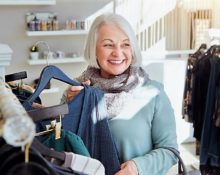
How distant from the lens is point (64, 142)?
785mm

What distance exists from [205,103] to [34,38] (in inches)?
55.8

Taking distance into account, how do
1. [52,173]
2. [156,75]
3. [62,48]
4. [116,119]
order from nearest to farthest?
[52,173]
[116,119]
[62,48]
[156,75]

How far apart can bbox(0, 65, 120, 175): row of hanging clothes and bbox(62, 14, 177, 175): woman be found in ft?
0.52

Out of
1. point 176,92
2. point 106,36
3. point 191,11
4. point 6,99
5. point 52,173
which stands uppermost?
point 191,11

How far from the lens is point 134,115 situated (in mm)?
1148

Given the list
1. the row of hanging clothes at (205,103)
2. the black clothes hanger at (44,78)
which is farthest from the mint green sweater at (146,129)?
the row of hanging clothes at (205,103)

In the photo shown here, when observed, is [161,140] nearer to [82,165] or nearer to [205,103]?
[82,165]

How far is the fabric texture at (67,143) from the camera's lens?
0.77m

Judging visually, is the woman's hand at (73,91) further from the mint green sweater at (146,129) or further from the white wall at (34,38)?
the white wall at (34,38)

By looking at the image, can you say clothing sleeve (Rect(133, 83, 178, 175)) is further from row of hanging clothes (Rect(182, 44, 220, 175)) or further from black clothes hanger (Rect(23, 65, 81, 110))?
row of hanging clothes (Rect(182, 44, 220, 175))

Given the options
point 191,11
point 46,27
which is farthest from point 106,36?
point 191,11

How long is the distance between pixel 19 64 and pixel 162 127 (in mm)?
1849

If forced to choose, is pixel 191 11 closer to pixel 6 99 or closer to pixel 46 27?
pixel 46 27

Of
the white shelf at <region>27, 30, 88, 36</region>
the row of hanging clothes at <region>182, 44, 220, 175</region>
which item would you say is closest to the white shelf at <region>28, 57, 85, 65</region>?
the white shelf at <region>27, 30, 88, 36</region>
